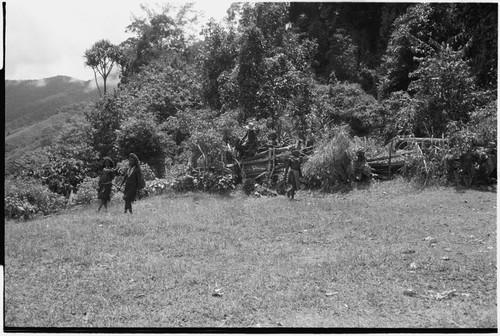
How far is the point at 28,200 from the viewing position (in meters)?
14.8

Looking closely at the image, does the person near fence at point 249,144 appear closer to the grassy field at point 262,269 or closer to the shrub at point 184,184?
the shrub at point 184,184

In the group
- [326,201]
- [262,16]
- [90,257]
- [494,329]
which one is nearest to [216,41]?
[262,16]

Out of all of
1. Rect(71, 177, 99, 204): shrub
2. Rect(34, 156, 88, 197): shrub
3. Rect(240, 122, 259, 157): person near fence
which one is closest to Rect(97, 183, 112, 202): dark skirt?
Rect(71, 177, 99, 204): shrub

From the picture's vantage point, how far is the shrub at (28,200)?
13727 mm

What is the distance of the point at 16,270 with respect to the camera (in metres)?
6.32

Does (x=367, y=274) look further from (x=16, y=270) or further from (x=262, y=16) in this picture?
(x=262, y=16)

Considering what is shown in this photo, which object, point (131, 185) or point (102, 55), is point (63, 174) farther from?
point (102, 55)

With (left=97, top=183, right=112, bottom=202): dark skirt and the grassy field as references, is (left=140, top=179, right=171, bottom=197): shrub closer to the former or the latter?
(left=97, top=183, right=112, bottom=202): dark skirt

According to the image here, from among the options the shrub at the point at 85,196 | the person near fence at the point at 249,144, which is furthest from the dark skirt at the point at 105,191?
the person near fence at the point at 249,144

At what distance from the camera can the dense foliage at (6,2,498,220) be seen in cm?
1345

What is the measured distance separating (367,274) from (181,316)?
2.54 meters

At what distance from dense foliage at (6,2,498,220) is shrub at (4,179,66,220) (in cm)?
119

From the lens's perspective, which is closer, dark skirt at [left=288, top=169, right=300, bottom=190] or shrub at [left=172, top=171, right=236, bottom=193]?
dark skirt at [left=288, top=169, right=300, bottom=190]

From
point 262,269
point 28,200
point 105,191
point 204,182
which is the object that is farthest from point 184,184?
point 262,269
